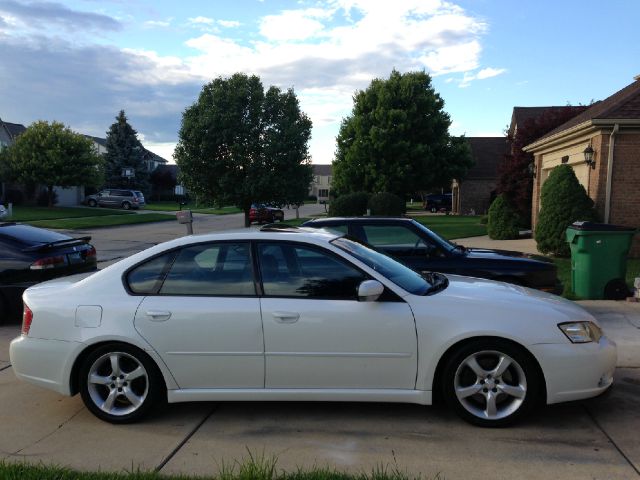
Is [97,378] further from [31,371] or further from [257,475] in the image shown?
[257,475]

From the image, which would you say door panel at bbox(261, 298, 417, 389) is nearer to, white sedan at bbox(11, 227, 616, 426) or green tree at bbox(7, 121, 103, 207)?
white sedan at bbox(11, 227, 616, 426)

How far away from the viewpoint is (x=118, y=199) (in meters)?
48.2

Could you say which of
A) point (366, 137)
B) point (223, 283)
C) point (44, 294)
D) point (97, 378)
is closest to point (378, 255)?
point (223, 283)

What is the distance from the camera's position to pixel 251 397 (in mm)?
4027

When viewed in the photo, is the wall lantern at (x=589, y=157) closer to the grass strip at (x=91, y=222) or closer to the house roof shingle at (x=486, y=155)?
the grass strip at (x=91, y=222)

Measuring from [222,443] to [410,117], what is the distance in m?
36.2

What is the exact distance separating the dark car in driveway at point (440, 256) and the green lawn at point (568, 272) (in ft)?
7.30

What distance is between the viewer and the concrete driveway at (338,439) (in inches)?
135

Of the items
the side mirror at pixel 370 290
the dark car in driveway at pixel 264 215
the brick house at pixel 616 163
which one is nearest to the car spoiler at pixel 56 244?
the side mirror at pixel 370 290

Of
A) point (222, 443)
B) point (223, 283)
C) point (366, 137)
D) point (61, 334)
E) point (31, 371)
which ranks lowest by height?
point (222, 443)

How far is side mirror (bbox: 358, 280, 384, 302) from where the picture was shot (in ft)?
12.5

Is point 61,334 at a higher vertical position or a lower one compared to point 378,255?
lower

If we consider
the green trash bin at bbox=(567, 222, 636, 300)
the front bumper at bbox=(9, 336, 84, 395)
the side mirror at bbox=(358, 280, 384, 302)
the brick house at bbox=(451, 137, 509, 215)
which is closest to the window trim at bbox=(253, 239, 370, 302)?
the side mirror at bbox=(358, 280, 384, 302)

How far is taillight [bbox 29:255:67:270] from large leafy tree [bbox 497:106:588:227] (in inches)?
728
